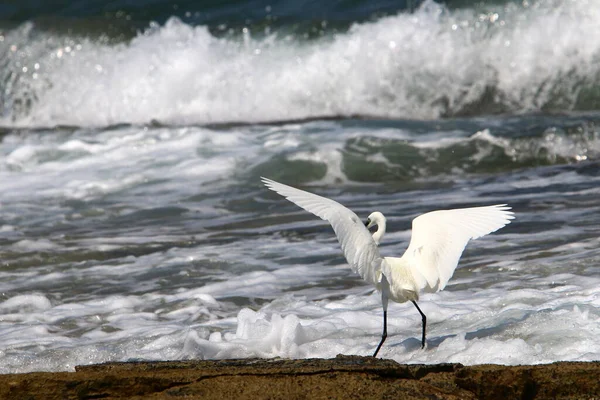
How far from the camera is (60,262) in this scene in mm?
5762

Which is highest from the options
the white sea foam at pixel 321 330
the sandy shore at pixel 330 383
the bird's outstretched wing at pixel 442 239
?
the bird's outstretched wing at pixel 442 239

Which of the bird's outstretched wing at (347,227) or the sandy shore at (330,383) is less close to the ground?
the bird's outstretched wing at (347,227)

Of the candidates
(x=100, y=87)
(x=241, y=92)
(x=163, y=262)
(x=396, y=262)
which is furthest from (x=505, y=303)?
(x=100, y=87)

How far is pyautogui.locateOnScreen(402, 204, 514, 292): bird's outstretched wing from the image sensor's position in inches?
141

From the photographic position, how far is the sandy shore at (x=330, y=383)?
2.69m

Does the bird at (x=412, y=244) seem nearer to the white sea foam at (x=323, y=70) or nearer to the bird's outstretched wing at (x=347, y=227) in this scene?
the bird's outstretched wing at (x=347, y=227)

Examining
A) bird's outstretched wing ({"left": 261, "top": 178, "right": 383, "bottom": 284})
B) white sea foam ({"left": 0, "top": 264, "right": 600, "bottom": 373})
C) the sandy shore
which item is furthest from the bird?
the sandy shore

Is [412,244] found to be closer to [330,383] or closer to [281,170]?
[330,383]

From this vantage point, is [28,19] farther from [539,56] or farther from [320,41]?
[539,56]

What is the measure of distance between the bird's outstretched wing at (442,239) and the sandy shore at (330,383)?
0.77 m

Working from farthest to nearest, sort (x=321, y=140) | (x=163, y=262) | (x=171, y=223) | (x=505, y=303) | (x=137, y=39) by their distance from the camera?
(x=137, y=39)
(x=321, y=140)
(x=171, y=223)
(x=163, y=262)
(x=505, y=303)

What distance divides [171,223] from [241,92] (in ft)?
17.2

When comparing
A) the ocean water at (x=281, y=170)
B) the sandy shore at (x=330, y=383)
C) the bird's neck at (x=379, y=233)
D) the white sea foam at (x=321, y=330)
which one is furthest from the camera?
the ocean water at (x=281, y=170)

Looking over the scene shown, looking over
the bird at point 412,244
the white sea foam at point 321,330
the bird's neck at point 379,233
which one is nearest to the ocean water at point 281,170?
the white sea foam at point 321,330
